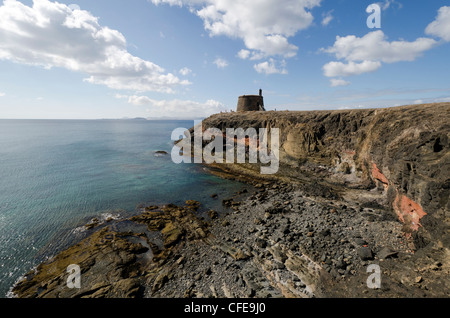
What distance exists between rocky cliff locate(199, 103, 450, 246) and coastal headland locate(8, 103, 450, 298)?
0.12 meters

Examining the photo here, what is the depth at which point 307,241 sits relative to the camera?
14.2m

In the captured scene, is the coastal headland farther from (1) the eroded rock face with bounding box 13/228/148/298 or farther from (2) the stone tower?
(2) the stone tower

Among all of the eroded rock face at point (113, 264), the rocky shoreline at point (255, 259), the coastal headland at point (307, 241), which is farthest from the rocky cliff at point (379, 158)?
the eroded rock face at point (113, 264)

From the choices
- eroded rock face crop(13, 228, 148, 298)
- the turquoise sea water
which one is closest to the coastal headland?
eroded rock face crop(13, 228, 148, 298)

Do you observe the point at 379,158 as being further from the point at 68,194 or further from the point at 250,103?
the point at 250,103

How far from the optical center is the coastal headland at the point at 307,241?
10586 mm

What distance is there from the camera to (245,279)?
11.3 m

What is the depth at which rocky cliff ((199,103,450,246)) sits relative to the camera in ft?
40.9

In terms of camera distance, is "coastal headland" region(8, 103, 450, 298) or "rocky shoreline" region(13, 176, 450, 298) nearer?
"rocky shoreline" region(13, 176, 450, 298)

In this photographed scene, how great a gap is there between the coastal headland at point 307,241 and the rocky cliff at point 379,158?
0.38 feet

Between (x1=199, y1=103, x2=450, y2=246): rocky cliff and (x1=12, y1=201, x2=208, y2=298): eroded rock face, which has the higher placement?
(x1=199, y1=103, x2=450, y2=246): rocky cliff

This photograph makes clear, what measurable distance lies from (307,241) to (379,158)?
13.1 metres
